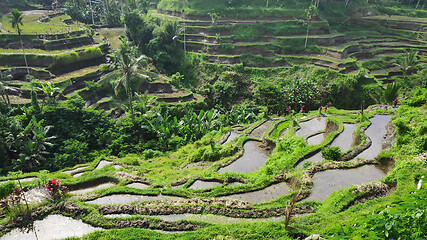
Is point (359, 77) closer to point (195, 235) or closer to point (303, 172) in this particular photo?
point (303, 172)

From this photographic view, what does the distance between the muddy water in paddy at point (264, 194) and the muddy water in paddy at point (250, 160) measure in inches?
118

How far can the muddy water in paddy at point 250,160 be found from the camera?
15594 millimetres

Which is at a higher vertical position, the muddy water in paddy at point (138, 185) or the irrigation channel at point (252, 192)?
the irrigation channel at point (252, 192)

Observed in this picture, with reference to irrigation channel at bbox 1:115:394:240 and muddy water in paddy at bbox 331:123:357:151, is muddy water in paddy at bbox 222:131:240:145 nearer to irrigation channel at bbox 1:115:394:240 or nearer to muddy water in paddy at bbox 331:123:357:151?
irrigation channel at bbox 1:115:394:240

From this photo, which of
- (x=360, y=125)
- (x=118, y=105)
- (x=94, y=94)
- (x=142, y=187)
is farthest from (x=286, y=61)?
(x=142, y=187)

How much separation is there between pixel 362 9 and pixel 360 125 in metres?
39.2

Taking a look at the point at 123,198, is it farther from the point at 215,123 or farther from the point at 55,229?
the point at 215,123

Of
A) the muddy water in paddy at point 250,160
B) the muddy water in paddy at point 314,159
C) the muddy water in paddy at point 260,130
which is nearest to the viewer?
the muddy water in paddy at point 314,159

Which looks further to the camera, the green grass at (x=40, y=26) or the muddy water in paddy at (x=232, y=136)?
the green grass at (x=40, y=26)

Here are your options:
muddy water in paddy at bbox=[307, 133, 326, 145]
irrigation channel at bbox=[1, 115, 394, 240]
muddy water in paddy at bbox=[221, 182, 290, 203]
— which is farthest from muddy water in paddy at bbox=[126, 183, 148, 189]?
muddy water in paddy at bbox=[307, 133, 326, 145]

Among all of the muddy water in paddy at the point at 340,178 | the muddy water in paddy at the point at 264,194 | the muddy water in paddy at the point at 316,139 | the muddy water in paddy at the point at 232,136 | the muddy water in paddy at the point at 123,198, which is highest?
the muddy water in paddy at the point at 340,178

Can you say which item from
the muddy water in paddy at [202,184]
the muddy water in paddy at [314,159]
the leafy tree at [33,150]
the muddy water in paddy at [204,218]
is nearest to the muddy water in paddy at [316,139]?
the muddy water in paddy at [314,159]

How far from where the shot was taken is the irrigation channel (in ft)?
32.8

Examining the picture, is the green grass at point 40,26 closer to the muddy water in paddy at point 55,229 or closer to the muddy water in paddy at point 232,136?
the muddy water in paddy at point 232,136
